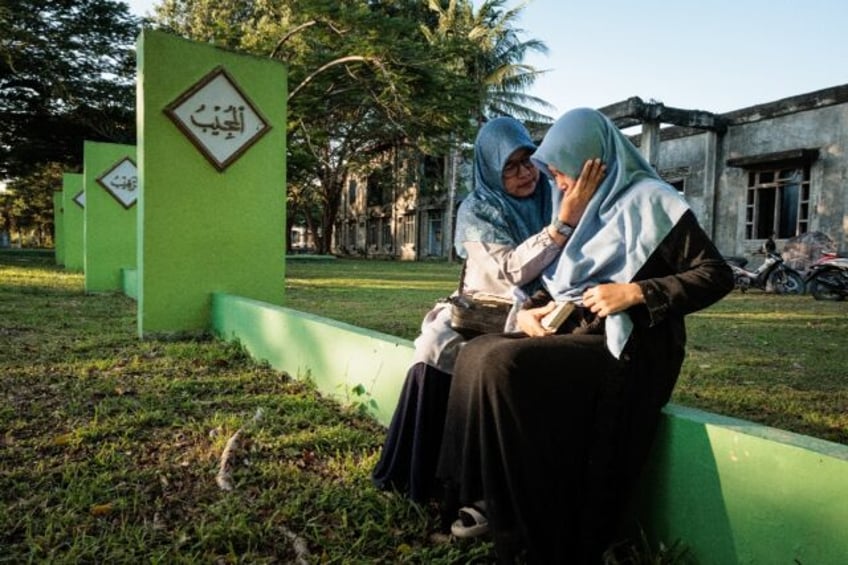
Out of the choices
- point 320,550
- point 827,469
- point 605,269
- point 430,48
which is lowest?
point 320,550


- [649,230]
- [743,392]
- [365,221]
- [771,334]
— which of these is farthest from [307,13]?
[365,221]

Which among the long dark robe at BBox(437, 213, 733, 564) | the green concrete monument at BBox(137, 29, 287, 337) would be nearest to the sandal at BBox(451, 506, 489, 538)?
the long dark robe at BBox(437, 213, 733, 564)

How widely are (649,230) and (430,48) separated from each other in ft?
30.0

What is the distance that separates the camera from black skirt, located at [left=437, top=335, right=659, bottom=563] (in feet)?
5.33

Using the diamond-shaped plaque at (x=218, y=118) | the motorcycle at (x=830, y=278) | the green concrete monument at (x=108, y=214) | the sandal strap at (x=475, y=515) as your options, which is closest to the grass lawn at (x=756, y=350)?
the motorcycle at (x=830, y=278)

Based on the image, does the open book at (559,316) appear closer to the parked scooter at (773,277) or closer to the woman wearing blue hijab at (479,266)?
the woman wearing blue hijab at (479,266)

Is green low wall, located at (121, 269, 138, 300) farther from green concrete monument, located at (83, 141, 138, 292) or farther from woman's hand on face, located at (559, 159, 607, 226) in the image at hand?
woman's hand on face, located at (559, 159, 607, 226)

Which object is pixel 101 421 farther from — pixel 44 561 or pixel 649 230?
pixel 649 230

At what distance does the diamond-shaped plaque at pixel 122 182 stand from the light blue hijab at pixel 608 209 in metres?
9.28

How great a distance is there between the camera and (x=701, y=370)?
409cm

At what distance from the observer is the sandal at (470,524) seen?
183 cm

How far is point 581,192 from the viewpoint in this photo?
6.25 ft

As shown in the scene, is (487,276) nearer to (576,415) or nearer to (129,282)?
(576,415)

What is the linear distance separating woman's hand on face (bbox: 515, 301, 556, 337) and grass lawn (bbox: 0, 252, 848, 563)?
0.65 metres
